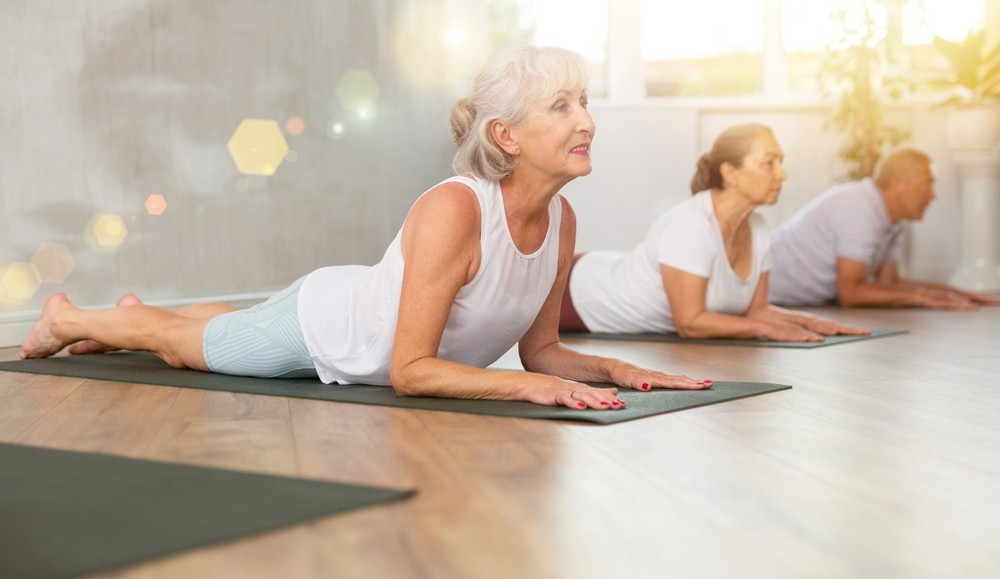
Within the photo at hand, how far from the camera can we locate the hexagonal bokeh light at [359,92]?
4.98m

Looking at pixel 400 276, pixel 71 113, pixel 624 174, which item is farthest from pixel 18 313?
pixel 624 174

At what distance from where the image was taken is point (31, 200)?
3582mm

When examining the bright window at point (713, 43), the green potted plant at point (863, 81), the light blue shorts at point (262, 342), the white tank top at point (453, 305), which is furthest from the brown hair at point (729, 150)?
the bright window at point (713, 43)

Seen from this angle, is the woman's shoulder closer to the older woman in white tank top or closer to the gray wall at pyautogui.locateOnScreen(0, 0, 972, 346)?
the older woman in white tank top

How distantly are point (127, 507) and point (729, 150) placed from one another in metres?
2.76

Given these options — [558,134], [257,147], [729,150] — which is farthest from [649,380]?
[257,147]

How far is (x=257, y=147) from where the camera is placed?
14.6 ft

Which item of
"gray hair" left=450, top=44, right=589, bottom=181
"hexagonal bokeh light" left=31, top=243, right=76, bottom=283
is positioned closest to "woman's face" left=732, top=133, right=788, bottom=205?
"gray hair" left=450, top=44, right=589, bottom=181

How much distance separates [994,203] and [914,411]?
14.0ft

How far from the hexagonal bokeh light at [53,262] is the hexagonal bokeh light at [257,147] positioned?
32.8 inches

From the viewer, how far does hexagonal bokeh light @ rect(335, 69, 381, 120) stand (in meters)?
4.98

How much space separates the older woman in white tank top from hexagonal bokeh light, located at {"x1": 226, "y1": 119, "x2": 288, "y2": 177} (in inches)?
71.4

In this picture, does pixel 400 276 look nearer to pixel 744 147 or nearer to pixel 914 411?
pixel 914 411

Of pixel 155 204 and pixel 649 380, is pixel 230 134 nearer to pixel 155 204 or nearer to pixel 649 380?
pixel 155 204
